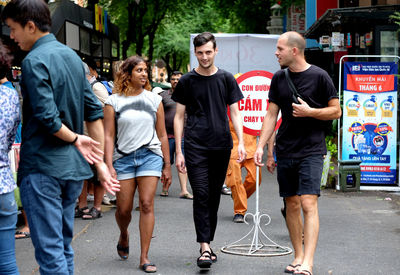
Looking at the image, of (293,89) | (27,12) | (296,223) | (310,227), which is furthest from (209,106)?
(27,12)

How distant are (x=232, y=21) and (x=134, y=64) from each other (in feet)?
93.8

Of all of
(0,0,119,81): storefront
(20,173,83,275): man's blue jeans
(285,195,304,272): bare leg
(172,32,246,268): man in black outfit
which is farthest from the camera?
(0,0,119,81): storefront

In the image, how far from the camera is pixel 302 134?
18.8 ft

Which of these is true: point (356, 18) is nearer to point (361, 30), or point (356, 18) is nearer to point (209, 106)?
point (361, 30)

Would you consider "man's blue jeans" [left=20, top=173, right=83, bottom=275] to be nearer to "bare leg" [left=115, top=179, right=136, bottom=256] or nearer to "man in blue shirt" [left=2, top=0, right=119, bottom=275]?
"man in blue shirt" [left=2, top=0, right=119, bottom=275]

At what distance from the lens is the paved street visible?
6.09 meters

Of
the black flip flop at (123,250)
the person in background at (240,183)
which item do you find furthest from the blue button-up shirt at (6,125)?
the person in background at (240,183)

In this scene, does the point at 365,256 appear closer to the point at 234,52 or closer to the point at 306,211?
the point at 306,211

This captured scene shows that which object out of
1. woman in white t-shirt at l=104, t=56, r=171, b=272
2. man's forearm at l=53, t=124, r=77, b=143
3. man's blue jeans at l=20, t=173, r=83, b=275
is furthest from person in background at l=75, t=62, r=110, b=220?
man's forearm at l=53, t=124, r=77, b=143

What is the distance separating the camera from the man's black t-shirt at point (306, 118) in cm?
569

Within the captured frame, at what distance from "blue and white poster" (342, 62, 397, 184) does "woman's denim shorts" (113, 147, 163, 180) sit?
19.9 feet

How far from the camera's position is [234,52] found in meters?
17.7

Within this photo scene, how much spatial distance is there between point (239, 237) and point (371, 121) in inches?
189

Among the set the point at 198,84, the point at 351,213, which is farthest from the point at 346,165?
the point at 198,84
